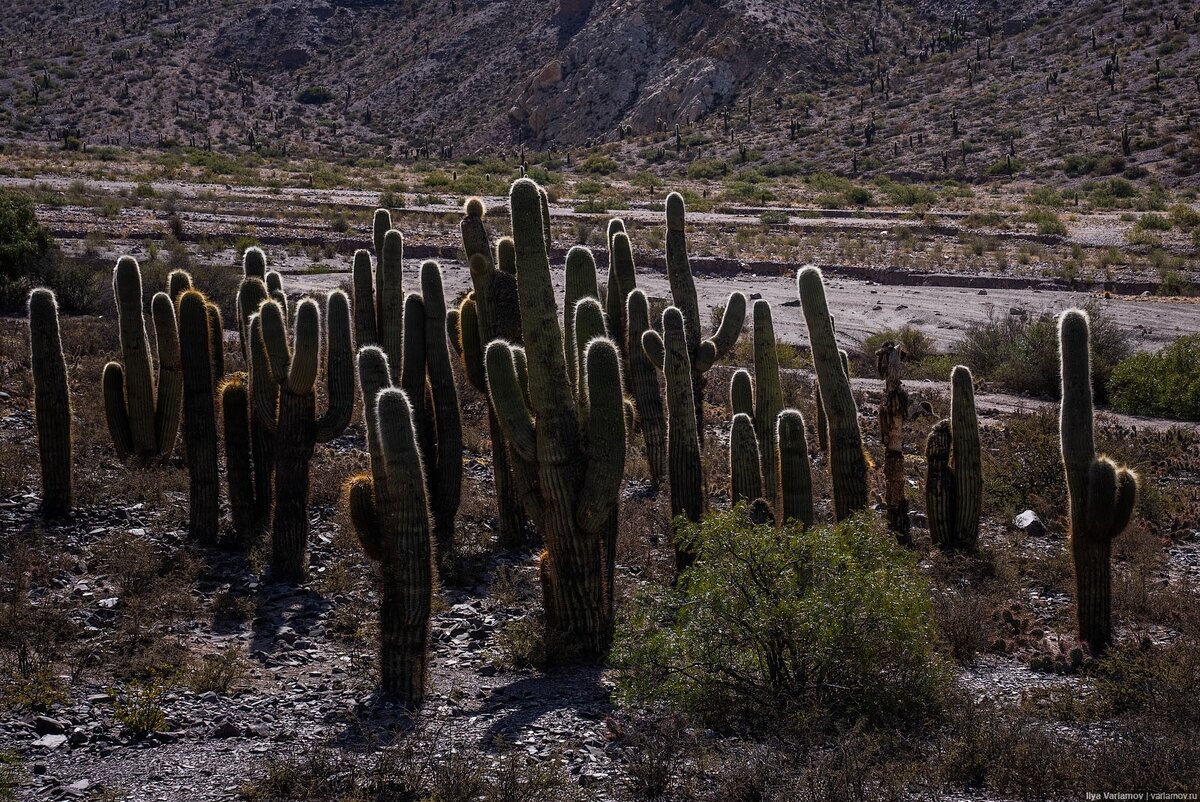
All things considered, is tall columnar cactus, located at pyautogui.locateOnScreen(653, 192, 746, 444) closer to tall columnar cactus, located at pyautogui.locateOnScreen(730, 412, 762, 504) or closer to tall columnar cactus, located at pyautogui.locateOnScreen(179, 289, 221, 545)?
tall columnar cactus, located at pyautogui.locateOnScreen(730, 412, 762, 504)

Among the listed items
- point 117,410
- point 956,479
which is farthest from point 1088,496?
point 117,410

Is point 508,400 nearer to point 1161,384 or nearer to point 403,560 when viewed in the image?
point 403,560

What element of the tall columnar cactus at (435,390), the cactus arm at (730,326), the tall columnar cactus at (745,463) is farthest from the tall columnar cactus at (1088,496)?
the tall columnar cactus at (435,390)

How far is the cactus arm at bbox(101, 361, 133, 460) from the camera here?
42.5 ft

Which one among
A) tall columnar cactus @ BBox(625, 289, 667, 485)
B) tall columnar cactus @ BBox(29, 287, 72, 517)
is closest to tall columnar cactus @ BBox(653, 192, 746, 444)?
tall columnar cactus @ BBox(625, 289, 667, 485)

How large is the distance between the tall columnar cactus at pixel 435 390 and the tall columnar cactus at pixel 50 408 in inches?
140

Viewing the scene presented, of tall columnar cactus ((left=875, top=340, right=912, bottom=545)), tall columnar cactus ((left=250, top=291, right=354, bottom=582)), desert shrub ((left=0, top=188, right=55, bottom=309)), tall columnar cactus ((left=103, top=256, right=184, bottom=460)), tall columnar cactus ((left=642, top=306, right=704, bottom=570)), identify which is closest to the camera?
tall columnar cactus ((left=250, top=291, right=354, bottom=582))

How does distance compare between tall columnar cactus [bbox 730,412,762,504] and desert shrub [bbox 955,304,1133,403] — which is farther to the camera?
desert shrub [bbox 955,304,1133,403]

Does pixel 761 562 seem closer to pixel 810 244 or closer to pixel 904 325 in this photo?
pixel 904 325

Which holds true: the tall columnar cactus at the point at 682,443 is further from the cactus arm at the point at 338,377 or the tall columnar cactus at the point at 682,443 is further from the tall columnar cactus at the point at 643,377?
the cactus arm at the point at 338,377

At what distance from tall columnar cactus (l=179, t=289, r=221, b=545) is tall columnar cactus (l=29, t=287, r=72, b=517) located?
52.4 inches

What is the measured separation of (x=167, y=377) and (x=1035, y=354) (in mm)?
14868

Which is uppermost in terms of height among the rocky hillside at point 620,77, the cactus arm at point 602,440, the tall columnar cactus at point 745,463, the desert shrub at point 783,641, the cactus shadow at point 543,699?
the rocky hillside at point 620,77

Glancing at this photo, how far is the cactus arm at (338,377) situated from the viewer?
10750 millimetres
